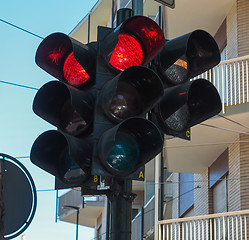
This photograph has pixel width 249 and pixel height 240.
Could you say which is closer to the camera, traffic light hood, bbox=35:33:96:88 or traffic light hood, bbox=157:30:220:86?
traffic light hood, bbox=35:33:96:88

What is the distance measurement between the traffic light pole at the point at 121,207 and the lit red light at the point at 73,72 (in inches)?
30.6

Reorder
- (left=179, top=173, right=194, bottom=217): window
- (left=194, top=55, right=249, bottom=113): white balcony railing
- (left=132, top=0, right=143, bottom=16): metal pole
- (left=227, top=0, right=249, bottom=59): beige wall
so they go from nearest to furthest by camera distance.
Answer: (left=132, top=0, right=143, bottom=16): metal pole
(left=194, top=55, right=249, bottom=113): white balcony railing
(left=227, top=0, right=249, bottom=59): beige wall
(left=179, top=173, right=194, bottom=217): window

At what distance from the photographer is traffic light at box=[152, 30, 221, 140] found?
4.88 metres

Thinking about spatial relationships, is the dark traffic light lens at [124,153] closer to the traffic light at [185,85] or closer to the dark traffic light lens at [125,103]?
the dark traffic light lens at [125,103]

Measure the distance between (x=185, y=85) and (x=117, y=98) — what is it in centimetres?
61

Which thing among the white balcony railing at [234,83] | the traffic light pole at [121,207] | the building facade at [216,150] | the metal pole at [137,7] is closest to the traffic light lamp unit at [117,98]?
the traffic light pole at [121,207]

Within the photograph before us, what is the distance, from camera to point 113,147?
4.48 m

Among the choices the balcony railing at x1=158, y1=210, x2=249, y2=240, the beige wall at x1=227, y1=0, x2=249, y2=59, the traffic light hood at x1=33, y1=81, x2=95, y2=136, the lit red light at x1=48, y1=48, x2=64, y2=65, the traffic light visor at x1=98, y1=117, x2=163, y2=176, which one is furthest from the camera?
the beige wall at x1=227, y1=0, x2=249, y2=59

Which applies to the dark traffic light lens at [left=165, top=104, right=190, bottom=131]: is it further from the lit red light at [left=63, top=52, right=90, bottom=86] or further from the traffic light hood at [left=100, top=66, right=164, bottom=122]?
the lit red light at [left=63, top=52, right=90, bottom=86]

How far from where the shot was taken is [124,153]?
450 cm

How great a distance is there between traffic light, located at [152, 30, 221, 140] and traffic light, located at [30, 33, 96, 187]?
1.78ft

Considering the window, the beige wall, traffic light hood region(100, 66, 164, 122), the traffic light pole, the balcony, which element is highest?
the beige wall

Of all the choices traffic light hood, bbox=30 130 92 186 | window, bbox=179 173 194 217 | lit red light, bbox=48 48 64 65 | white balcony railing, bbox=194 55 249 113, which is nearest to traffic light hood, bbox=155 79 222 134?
traffic light hood, bbox=30 130 92 186

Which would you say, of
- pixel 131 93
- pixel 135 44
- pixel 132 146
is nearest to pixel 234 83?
pixel 135 44
